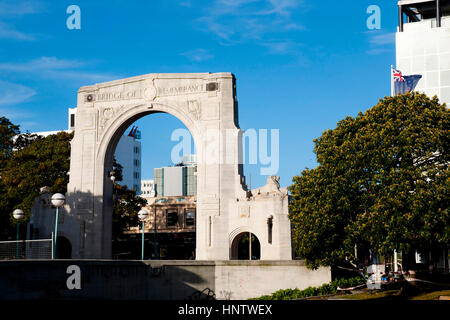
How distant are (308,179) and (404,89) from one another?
29434 mm

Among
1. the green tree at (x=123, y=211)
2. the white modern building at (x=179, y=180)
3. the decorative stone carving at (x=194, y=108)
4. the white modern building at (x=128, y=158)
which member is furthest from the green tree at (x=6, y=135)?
the white modern building at (x=179, y=180)

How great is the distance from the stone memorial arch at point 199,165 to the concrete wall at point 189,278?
2.07m

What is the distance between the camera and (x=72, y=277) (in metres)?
28.8

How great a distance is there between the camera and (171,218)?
81.3m

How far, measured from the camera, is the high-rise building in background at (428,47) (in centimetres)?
5834

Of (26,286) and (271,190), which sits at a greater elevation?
(271,190)

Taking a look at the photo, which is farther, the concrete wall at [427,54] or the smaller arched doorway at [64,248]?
the concrete wall at [427,54]

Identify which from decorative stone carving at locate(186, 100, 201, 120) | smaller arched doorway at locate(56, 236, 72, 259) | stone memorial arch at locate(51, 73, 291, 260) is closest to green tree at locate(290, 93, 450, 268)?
stone memorial arch at locate(51, 73, 291, 260)

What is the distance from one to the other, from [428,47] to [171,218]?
41.1 meters

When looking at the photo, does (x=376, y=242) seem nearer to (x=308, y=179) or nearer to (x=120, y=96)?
(x=308, y=179)

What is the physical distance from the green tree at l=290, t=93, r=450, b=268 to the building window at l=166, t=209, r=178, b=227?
50.8 metres

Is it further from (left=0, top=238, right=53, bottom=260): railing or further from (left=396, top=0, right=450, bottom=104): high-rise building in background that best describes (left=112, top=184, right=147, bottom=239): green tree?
(left=396, top=0, right=450, bottom=104): high-rise building in background

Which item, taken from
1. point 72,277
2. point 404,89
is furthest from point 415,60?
point 72,277

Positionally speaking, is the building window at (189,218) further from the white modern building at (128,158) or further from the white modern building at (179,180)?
the white modern building at (179,180)
